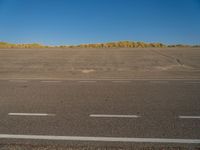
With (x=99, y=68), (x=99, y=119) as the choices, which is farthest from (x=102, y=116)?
(x=99, y=68)

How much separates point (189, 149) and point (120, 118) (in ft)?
6.29

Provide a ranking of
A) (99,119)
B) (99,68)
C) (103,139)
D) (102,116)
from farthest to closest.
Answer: (99,68) < (102,116) < (99,119) < (103,139)

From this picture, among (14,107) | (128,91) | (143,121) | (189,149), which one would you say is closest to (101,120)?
(143,121)

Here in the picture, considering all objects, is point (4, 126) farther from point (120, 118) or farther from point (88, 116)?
point (120, 118)

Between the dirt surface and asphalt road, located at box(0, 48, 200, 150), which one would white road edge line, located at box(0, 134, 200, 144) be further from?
the dirt surface

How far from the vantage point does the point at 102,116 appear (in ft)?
18.3

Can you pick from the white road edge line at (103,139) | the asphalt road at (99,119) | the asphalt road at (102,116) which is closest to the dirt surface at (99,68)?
the asphalt road at (102,116)

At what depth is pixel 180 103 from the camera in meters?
6.87

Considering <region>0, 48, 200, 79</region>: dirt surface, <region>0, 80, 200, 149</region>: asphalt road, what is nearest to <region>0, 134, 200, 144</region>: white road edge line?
<region>0, 80, 200, 149</region>: asphalt road

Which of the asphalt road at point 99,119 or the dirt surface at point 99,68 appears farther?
the dirt surface at point 99,68

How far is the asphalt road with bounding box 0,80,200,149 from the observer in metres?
4.40

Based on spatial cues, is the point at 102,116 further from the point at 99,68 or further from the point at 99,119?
the point at 99,68

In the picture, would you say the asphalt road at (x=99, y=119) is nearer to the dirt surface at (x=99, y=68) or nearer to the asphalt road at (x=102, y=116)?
the asphalt road at (x=102, y=116)

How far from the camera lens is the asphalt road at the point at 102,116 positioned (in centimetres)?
440
